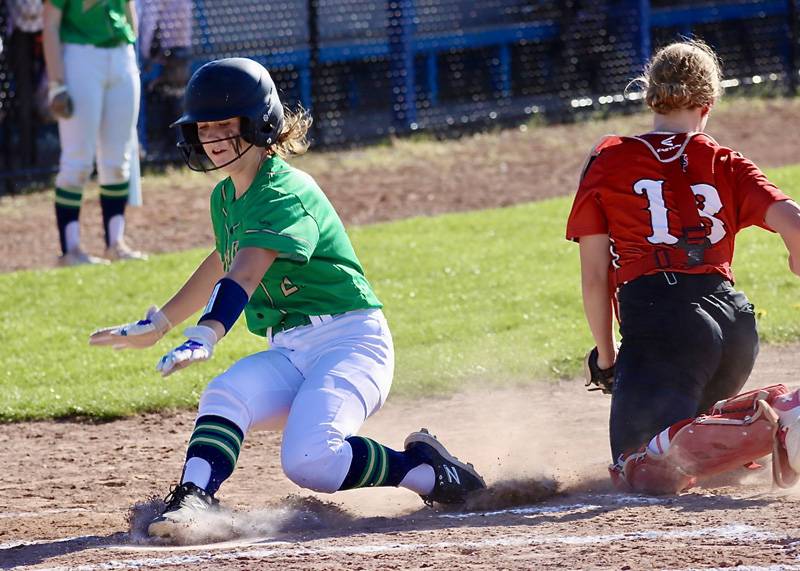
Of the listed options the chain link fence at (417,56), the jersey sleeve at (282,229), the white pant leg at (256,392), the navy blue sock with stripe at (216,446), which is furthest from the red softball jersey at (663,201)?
the chain link fence at (417,56)

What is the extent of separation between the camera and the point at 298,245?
154 inches

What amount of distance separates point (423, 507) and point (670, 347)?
37.4 inches

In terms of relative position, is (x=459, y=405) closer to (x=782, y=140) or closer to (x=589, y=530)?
(x=589, y=530)

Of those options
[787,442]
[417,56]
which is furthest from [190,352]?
[417,56]

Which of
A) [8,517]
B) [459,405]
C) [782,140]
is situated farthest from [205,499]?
[782,140]

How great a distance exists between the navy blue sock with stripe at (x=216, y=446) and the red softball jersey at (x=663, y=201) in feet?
4.20

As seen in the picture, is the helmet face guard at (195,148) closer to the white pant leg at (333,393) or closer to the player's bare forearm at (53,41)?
the white pant leg at (333,393)

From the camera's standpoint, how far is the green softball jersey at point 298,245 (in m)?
3.97

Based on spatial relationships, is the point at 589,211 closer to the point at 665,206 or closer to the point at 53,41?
the point at 665,206

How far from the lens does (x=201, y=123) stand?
416cm

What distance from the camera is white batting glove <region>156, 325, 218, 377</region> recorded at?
3.48 meters

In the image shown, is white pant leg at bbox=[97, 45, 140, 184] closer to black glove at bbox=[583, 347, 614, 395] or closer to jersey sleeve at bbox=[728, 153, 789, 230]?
black glove at bbox=[583, 347, 614, 395]

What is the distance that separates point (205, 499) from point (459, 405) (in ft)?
6.78

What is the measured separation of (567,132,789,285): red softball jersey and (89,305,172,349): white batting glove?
1385 mm
